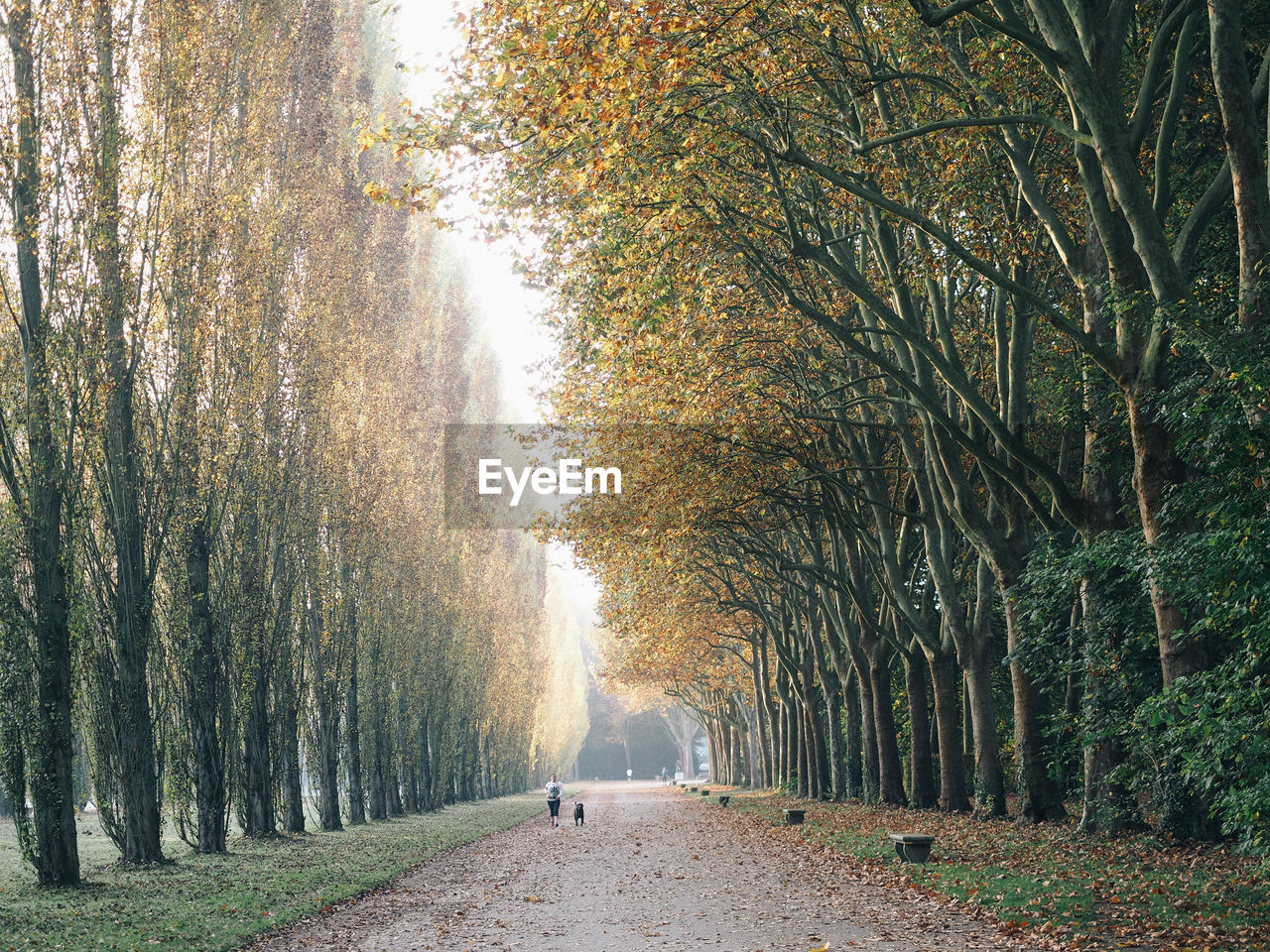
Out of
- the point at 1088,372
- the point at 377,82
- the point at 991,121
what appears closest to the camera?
the point at 991,121

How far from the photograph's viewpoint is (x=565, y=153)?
554 inches

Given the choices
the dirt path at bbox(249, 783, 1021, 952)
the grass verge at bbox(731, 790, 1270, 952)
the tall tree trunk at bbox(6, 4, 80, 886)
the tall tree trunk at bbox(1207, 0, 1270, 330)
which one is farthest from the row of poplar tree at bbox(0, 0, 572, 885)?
the tall tree trunk at bbox(1207, 0, 1270, 330)

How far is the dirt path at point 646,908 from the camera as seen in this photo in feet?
33.1

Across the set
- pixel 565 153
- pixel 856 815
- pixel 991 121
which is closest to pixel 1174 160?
pixel 991 121

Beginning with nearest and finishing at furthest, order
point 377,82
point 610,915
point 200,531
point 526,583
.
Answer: point 610,915 → point 200,531 → point 377,82 → point 526,583

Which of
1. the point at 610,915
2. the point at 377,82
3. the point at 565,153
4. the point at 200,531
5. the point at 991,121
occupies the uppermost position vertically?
the point at 377,82

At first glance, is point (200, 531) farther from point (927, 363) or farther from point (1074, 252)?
point (1074, 252)

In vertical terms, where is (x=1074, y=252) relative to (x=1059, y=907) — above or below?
above

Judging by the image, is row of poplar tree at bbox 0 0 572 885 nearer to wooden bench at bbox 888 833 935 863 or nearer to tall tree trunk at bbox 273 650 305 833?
tall tree trunk at bbox 273 650 305 833

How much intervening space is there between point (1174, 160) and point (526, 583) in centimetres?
5154

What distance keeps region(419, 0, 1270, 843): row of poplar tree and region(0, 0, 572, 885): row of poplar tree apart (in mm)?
6554

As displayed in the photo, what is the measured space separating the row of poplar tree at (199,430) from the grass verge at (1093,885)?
1177 cm

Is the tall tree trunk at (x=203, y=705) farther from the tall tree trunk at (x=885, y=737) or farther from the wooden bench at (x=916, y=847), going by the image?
the tall tree trunk at (x=885, y=737)

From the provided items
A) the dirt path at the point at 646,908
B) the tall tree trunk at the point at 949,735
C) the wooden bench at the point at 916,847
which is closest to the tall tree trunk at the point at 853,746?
the tall tree trunk at the point at 949,735
